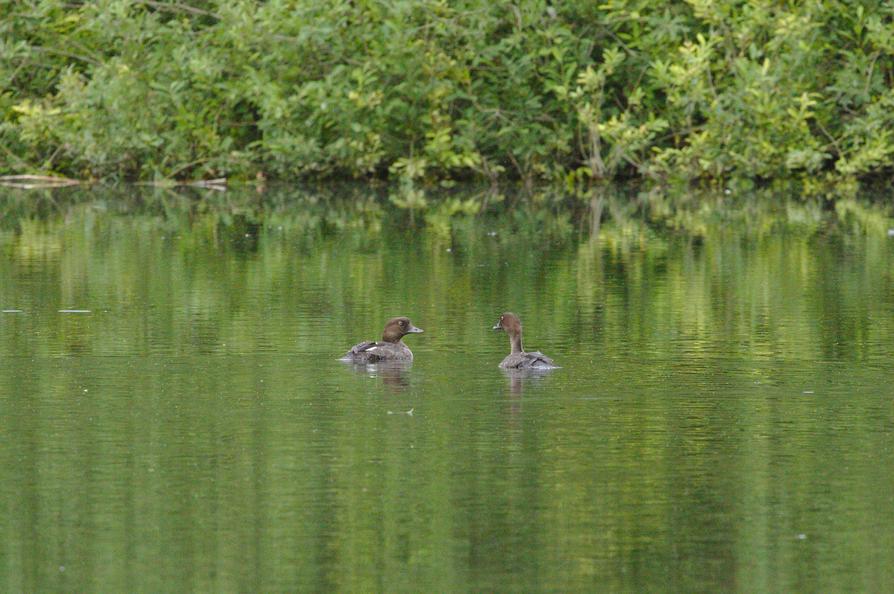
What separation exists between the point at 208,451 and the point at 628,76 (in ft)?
81.8

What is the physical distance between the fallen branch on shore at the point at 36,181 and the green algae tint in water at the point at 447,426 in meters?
13.8

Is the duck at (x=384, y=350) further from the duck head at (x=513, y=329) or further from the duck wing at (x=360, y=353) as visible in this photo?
the duck head at (x=513, y=329)

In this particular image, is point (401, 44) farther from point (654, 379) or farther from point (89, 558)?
point (89, 558)

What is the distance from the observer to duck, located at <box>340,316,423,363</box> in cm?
1360

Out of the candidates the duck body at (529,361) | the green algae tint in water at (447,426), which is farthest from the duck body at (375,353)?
the duck body at (529,361)

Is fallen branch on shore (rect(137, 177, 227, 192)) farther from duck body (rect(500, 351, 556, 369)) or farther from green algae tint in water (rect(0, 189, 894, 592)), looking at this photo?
duck body (rect(500, 351, 556, 369))

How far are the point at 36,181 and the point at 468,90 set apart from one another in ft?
24.0

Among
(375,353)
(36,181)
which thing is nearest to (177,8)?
(36,181)

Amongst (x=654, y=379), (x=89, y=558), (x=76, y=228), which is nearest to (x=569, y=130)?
(x=76, y=228)

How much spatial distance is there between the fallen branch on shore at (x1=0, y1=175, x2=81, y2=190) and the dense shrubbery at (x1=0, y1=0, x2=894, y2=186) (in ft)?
1.03

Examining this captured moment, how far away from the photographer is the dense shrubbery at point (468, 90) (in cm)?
3244

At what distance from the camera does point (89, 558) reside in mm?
8250

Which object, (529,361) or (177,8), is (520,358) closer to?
(529,361)

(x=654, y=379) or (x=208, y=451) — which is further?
(x=654, y=379)
